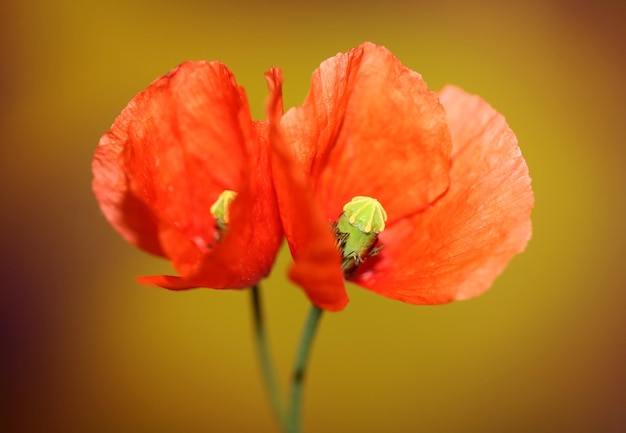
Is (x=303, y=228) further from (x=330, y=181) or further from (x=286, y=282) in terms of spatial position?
(x=286, y=282)

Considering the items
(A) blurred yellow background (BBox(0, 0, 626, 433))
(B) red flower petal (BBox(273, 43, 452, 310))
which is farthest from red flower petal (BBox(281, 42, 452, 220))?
(A) blurred yellow background (BBox(0, 0, 626, 433))

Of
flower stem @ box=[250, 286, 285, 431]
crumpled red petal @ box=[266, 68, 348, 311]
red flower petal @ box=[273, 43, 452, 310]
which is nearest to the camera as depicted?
crumpled red petal @ box=[266, 68, 348, 311]

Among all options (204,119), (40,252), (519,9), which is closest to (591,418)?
(519,9)

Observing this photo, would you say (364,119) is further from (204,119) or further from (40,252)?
(40,252)

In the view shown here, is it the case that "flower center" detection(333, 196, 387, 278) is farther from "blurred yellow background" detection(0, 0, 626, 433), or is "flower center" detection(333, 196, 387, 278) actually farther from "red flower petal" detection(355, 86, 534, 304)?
"blurred yellow background" detection(0, 0, 626, 433)

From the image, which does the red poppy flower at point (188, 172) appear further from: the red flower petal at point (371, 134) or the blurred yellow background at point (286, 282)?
the blurred yellow background at point (286, 282)

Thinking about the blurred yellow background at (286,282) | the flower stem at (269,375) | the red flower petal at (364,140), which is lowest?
the flower stem at (269,375)

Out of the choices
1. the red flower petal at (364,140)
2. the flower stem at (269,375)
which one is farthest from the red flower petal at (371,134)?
the flower stem at (269,375)

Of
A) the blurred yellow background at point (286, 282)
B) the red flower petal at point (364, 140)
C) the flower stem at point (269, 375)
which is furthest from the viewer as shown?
the blurred yellow background at point (286, 282)
